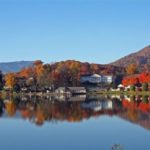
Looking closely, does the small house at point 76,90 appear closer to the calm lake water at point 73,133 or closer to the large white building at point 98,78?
the large white building at point 98,78

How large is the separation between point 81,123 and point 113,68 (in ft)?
243

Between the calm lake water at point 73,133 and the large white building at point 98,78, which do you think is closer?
the calm lake water at point 73,133

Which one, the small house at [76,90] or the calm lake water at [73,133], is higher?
the small house at [76,90]

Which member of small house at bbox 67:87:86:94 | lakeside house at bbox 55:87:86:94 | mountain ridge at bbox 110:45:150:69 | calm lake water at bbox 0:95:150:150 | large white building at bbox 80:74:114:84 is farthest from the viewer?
mountain ridge at bbox 110:45:150:69

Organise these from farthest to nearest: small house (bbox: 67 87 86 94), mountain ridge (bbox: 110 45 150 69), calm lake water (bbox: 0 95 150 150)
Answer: mountain ridge (bbox: 110 45 150 69) < small house (bbox: 67 87 86 94) < calm lake water (bbox: 0 95 150 150)

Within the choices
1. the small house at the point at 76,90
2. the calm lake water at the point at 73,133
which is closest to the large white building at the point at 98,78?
the small house at the point at 76,90

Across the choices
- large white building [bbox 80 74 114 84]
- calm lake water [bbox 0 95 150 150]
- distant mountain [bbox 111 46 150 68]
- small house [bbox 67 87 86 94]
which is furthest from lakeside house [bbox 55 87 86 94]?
distant mountain [bbox 111 46 150 68]

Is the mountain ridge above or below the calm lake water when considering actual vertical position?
above

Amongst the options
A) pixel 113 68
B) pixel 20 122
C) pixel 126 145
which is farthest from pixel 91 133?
pixel 113 68

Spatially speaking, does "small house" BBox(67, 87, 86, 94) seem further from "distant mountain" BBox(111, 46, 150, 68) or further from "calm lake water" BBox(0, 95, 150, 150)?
"distant mountain" BBox(111, 46, 150, 68)

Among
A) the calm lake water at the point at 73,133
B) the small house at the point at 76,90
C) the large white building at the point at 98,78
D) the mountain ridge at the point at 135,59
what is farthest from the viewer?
the mountain ridge at the point at 135,59

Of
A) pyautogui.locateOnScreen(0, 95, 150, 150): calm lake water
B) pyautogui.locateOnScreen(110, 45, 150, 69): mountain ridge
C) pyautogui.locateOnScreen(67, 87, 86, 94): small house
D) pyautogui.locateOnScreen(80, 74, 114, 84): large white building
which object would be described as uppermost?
pyautogui.locateOnScreen(110, 45, 150, 69): mountain ridge

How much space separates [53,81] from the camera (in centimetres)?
6284

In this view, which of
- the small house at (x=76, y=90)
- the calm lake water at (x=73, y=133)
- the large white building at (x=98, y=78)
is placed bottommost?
the calm lake water at (x=73, y=133)
